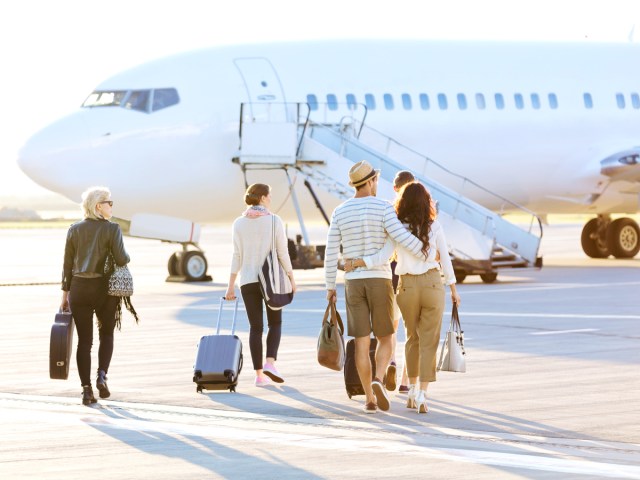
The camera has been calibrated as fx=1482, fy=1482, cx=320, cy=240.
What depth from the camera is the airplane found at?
26.7 meters

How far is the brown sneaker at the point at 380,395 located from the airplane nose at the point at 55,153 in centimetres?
1525

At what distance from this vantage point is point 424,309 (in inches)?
471

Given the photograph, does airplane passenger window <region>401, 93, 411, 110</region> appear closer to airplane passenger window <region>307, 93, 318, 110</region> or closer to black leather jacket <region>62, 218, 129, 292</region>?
airplane passenger window <region>307, 93, 318, 110</region>

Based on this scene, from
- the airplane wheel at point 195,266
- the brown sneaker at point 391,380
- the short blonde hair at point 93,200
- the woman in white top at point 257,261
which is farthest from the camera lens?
the airplane wheel at point 195,266

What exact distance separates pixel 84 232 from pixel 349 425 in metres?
3.11

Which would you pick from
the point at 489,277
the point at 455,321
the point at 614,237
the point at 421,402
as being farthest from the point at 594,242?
the point at 421,402

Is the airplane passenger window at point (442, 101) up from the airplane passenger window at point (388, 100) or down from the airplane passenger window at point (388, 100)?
up

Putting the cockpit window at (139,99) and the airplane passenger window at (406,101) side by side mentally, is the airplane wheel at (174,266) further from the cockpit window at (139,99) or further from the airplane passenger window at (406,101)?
the airplane passenger window at (406,101)

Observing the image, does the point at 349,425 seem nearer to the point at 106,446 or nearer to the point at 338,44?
the point at 106,446

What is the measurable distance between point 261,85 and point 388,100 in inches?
110

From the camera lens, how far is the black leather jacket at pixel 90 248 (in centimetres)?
1257

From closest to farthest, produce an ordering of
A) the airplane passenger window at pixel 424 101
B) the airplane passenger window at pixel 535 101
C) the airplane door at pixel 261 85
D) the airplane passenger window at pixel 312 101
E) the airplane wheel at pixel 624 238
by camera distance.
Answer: the airplane door at pixel 261 85 → the airplane passenger window at pixel 312 101 → the airplane passenger window at pixel 424 101 → the airplane passenger window at pixel 535 101 → the airplane wheel at pixel 624 238

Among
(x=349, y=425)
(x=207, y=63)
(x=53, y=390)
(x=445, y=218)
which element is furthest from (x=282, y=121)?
(x=349, y=425)

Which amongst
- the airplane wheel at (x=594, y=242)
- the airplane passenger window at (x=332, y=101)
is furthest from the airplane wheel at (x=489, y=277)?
the airplane wheel at (x=594, y=242)
